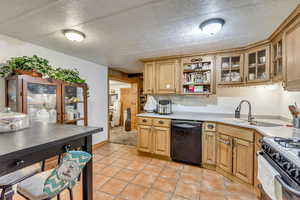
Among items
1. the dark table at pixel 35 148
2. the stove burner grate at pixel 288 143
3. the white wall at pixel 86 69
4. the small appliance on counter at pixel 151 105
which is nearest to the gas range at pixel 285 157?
the stove burner grate at pixel 288 143

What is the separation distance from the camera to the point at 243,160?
6.26ft

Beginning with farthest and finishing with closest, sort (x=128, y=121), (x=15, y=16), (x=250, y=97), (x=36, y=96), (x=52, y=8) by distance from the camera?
(x=128, y=121) → (x=250, y=97) → (x=36, y=96) → (x=15, y=16) → (x=52, y=8)

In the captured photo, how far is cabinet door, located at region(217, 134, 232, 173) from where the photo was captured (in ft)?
6.88

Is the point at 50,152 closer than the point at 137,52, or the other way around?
the point at 50,152

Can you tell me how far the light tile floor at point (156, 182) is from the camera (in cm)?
178

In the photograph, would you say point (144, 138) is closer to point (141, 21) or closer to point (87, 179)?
point (87, 179)

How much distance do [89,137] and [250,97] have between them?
293cm

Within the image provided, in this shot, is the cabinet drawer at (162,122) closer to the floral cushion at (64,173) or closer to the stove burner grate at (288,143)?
the stove burner grate at (288,143)

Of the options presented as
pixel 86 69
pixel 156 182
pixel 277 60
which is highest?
pixel 86 69

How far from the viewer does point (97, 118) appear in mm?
3596

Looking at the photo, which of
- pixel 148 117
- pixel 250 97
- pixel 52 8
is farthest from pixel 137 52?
pixel 250 97

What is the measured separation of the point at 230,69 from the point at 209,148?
151cm

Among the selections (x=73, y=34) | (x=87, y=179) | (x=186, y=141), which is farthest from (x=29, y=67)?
(x=186, y=141)

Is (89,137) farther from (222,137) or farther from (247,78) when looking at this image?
(247,78)
